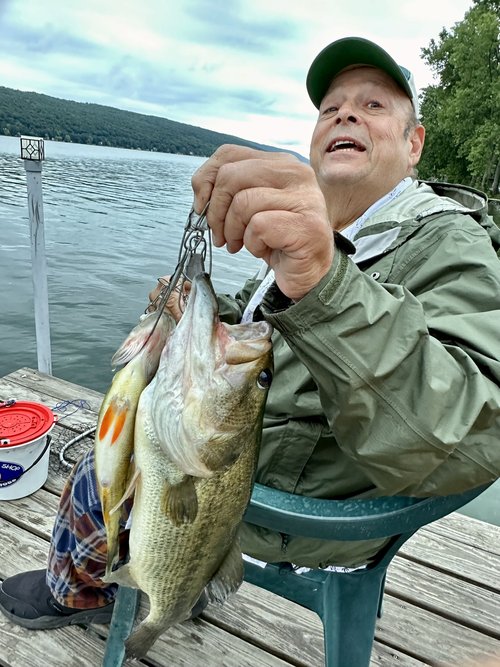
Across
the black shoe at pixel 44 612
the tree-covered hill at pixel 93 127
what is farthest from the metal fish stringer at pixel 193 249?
the tree-covered hill at pixel 93 127

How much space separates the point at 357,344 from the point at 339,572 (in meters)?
0.91

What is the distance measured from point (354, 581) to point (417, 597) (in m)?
0.95

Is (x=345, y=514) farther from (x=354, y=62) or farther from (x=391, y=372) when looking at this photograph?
(x=354, y=62)

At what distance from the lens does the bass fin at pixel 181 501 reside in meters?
1.26

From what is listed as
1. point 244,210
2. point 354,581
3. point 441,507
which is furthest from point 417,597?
point 244,210

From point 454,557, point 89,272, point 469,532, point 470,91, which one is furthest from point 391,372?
point 470,91

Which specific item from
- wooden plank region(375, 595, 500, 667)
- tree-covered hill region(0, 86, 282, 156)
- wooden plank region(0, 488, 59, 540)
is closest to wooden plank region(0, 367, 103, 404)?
wooden plank region(0, 488, 59, 540)

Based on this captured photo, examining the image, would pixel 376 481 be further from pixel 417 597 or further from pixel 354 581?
pixel 417 597

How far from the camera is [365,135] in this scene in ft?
6.91

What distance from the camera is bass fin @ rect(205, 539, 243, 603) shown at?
1426 millimetres

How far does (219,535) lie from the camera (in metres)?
1.36

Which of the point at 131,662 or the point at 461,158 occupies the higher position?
the point at 461,158

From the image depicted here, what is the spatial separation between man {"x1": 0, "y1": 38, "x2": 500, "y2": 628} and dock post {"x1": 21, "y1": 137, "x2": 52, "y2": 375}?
2358 mm

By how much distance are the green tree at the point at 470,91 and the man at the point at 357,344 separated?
32947mm
